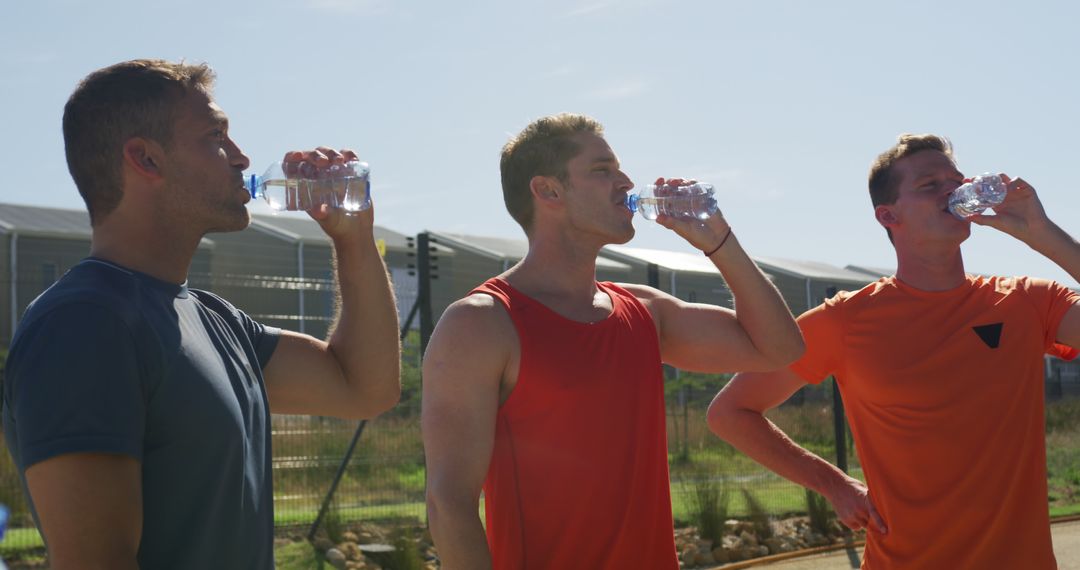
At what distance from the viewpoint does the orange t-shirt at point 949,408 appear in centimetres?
421

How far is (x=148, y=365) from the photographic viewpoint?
2.39 m

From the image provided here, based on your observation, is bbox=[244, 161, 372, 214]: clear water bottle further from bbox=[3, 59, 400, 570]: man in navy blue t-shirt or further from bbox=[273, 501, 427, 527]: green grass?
bbox=[273, 501, 427, 527]: green grass

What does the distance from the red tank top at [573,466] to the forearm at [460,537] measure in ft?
0.52

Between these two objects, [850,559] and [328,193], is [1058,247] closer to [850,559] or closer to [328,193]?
[328,193]

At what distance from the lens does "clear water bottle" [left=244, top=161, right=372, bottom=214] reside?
122 inches

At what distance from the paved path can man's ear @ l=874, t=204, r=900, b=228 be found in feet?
15.9

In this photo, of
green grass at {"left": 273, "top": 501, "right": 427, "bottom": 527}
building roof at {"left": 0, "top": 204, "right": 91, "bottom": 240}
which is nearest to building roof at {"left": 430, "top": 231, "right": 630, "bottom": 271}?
building roof at {"left": 0, "top": 204, "right": 91, "bottom": 240}

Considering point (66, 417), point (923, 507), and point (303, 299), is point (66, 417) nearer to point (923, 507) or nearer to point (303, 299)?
point (923, 507)

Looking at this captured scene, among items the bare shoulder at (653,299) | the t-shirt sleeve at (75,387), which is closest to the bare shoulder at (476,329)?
the bare shoulder at (653,299)

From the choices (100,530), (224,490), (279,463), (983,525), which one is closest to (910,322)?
(983,525)

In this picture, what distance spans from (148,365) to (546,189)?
172 centimetres

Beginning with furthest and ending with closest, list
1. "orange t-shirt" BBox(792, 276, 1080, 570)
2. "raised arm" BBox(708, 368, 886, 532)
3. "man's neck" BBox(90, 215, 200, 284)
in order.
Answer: "raised arm" BBox(708, 368, 886, 532), "orange t-shirt" BBox(792, 276, 1080, 570), "man's neck" BBox(90, 215, 200, 284)

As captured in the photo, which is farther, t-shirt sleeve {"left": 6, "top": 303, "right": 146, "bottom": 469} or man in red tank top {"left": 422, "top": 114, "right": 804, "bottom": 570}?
man in red tank top {"left": 422, "top": 114, "right": 804, "bottom": 570}

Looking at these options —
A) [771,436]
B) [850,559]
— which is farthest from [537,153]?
[850,559]
